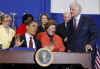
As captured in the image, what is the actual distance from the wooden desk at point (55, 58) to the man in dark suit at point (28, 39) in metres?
0.84

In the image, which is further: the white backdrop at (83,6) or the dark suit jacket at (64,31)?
the white backdrop at (83,6)

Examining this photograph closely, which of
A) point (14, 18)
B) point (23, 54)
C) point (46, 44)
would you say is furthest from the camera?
point (14, 18)

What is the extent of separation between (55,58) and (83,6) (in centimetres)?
303

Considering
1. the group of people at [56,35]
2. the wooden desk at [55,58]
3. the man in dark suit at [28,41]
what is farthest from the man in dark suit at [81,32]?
the wooden desk at [55,58]

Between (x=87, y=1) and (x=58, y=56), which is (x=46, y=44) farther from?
(x=87, y=1)

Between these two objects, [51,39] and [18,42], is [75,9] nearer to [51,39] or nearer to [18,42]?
[51,39]

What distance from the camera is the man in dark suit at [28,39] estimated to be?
3713 mm

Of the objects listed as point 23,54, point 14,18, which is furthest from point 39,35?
point 14,18

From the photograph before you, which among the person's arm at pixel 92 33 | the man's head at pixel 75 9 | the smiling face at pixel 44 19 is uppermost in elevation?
the man's head at pixel 75 9

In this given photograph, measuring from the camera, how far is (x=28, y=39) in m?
3.82

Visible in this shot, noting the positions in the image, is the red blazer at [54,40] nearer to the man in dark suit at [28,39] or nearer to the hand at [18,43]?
the man in dark suit at [28,39]

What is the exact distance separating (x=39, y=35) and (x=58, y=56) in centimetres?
118

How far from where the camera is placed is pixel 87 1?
18.6 ft

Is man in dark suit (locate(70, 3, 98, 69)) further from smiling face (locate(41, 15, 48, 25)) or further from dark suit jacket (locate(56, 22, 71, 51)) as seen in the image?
smiling face (locate(41, 15, 48, 25))
